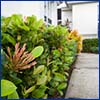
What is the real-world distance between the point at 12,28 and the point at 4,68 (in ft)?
2.22

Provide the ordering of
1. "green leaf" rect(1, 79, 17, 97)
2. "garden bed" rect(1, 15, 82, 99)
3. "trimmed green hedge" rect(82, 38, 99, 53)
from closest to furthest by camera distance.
Answer: "green leaf" rect(1, 79, 17, 97) < "garden bed" rect(1, 15, 82, 99) < "trimmed green hedge" rect(82, 38, 99, 53)

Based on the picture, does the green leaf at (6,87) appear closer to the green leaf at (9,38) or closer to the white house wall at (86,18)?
the green leaf at (9,38)

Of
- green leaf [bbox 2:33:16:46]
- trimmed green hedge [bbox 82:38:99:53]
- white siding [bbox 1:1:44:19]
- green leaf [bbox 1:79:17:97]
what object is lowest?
trimmed green hedge [bbox 82:38:99:53]

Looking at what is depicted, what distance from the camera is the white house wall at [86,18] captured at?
2327 centimetres

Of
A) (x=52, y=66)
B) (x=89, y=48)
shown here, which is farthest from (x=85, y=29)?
(x=52, y=66)

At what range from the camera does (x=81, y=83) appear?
20.2 feet

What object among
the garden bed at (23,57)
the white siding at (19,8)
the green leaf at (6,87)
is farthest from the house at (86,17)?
the green leaf at (6,87)

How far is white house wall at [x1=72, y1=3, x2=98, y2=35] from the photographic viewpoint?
2327cm

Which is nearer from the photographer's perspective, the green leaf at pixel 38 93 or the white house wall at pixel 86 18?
the green leaf at pixel 38 93

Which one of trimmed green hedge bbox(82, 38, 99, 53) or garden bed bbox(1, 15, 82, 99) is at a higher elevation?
garden bed bbox(1, 15, 82, 99)

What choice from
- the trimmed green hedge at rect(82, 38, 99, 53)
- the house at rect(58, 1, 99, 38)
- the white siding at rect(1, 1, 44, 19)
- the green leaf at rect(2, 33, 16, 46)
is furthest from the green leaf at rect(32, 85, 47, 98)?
the house at rect(58, 1, 99, 38)

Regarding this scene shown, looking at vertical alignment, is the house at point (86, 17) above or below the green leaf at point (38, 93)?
above

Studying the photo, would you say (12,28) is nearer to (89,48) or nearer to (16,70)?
(16,70)

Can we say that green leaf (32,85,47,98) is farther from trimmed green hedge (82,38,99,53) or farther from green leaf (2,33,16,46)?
trimmed green hedge (82,38,99,53)
